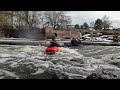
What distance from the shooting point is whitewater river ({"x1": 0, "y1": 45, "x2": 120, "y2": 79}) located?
16.7 ft

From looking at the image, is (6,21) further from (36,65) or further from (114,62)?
(114,62)

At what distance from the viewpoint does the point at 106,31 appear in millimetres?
4930

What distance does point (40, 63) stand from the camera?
18.4 feet

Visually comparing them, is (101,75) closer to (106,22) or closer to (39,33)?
(106,22)

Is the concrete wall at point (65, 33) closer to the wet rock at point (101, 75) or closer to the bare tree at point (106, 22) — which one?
the bare tree at point (106, 22)

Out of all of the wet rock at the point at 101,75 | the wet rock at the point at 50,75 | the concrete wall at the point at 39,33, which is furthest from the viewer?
the concrete wall at the point at 39,33

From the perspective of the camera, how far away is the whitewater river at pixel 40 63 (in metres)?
5.08

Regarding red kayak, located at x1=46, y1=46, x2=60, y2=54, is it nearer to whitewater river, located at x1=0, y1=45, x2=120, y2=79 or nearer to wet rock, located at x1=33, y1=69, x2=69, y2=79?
whitewater river, located at x1=0, y1=45, x2=120, y2=79

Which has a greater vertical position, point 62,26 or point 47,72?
→ point 62,26

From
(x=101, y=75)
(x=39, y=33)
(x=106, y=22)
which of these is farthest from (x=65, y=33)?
(x=101, y=75)

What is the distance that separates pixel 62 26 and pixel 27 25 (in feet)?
2.66

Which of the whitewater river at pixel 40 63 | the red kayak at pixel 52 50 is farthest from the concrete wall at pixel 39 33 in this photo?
the red kayak at pixel 52 50
